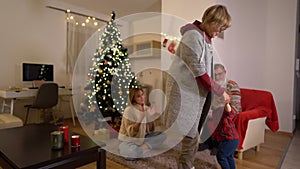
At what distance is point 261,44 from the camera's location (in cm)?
339

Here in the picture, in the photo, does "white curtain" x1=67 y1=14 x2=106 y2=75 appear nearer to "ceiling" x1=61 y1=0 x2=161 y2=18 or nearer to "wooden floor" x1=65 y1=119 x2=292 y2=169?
"ceiling" x1=61 y1=0 x2=161 y2=18

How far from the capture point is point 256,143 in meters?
2.29

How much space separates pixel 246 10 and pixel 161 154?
2.82 metres

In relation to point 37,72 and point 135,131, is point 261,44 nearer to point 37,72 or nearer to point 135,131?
point 135,131

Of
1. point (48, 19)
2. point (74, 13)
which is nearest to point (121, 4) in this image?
point (74, 13)

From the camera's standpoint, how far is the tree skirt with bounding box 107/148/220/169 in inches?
75.3

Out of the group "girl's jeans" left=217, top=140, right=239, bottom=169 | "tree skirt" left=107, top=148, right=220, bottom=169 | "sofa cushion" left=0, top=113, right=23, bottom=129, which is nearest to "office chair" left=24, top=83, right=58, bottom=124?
"sofa cushion" left=0, top=113, right=23, bottom=129

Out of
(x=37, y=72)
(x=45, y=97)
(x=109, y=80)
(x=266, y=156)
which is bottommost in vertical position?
(x=266, y=156)

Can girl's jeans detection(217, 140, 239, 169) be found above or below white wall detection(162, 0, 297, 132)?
below

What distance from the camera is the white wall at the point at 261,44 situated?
312cm

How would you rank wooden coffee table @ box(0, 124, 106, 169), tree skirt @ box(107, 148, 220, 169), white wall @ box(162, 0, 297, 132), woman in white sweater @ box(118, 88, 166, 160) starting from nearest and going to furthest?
wooden coffee table @ box(0, 124, 106, 169) < tree skirt @ box(107, 148, 220, 169) < woman in white sweater @ box(118, 88, 166, 160) < white wall @ box(162, 0, 297, 132)

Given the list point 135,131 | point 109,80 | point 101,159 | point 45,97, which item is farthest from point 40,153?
point 45,97

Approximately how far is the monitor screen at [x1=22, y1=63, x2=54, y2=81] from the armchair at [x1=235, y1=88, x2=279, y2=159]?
11.0 feet

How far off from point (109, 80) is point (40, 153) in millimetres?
2087
